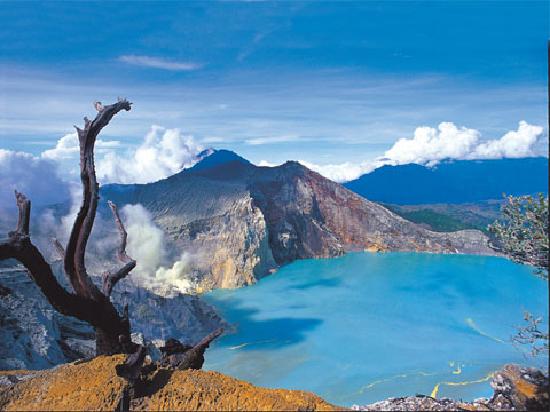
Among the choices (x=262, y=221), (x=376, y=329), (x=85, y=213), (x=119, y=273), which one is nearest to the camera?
(x=85, y=213)

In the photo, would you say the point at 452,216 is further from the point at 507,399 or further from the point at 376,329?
the point at 507,399

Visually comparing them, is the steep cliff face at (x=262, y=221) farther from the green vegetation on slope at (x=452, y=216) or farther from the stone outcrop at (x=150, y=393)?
the stone outcrop at (x=150, y=393)

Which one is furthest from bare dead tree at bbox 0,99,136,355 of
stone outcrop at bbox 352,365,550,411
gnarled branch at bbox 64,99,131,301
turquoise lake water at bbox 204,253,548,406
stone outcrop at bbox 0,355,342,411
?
turquoise lake water at bbox 204,253,548,406

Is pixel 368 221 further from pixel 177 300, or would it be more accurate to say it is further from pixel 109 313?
pixel 109 313

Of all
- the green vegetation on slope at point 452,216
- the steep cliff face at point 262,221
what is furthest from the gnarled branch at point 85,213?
the green vegetation on slope at point 452,216

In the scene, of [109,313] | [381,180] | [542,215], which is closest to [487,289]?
[542,215]

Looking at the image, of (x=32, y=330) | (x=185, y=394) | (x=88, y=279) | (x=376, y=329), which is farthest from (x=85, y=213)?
(x=376, y=329)
